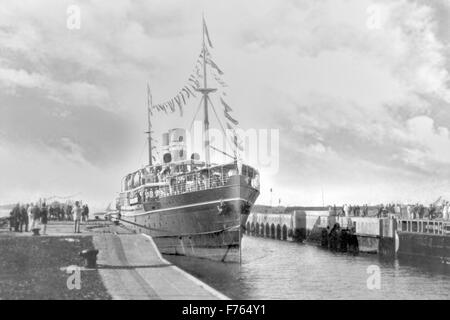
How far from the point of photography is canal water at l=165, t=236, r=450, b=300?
21734 millimetres

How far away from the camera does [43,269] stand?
16734 mm

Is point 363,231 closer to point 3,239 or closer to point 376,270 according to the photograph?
point 376,270

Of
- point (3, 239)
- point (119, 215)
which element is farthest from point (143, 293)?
point (119, 215)

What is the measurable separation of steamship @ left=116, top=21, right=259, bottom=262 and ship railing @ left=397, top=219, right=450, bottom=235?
11.1 meters

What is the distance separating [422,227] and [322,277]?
10570 mm

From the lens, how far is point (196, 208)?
32.0 m

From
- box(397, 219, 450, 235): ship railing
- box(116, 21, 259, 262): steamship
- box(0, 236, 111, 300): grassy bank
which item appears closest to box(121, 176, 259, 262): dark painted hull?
box(116, 21, 259, 262): steamship

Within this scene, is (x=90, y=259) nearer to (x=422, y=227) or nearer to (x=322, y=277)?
(x=322, y=277)

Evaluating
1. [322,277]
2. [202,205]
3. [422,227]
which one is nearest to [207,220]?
[202,205]

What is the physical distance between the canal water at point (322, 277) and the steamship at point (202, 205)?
1130 millimetres

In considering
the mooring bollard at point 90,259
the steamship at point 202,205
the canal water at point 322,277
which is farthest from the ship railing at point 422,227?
the mooring bollard at point 90,259

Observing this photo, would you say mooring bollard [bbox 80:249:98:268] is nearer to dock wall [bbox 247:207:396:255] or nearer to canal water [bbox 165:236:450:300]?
canal water [bbox 165:236:450:300]
